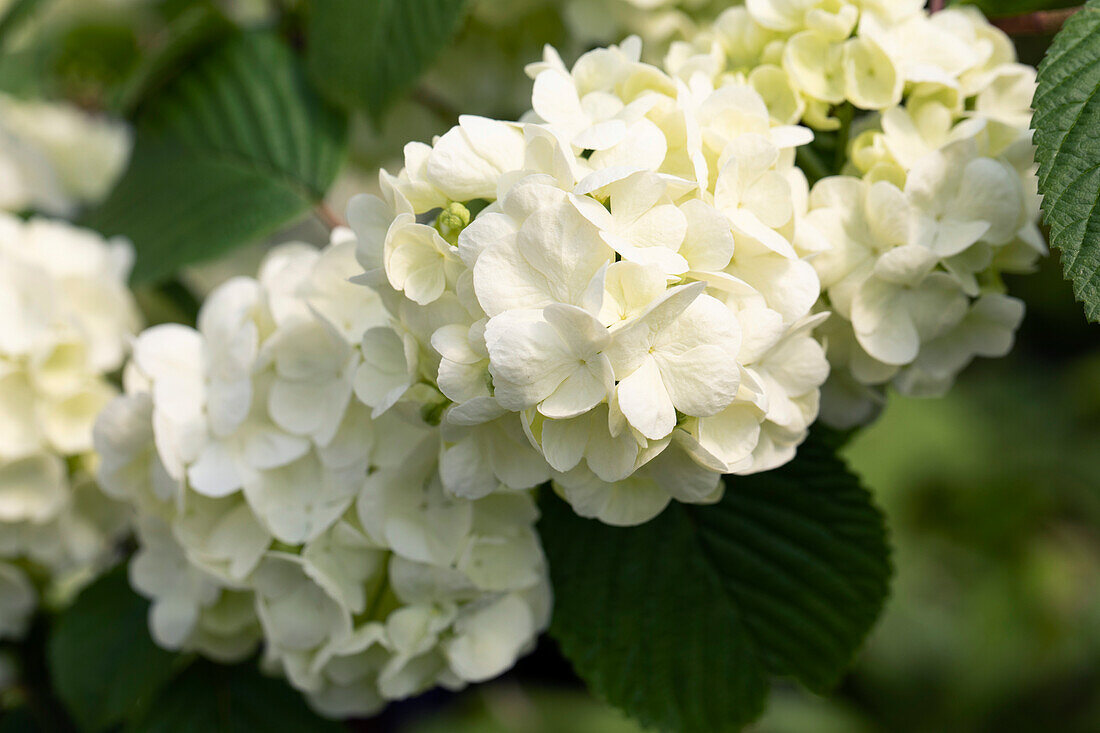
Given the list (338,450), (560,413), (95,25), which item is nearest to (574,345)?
(560,413)

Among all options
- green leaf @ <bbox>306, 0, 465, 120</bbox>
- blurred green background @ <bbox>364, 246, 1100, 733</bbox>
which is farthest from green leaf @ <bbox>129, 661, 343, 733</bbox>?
blurred green background @ <bbox>364, 246, 1100, 733</bbox>

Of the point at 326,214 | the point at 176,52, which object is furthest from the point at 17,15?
the point at 326,214

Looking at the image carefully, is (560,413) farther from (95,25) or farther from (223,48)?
(95,25)

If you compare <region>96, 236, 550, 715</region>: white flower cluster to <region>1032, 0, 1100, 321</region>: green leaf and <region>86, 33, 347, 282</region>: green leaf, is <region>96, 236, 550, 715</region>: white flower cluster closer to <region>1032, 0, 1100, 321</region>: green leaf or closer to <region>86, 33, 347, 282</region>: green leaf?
<region>86, 33, 347, 282</region>: green leaf

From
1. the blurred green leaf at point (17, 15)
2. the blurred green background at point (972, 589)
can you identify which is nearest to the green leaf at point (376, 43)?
the blurred green leaf at point (17, 15)

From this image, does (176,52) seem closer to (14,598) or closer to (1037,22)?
(14,598)

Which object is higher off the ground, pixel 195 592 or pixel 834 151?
pixel 834 151
